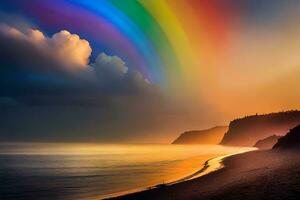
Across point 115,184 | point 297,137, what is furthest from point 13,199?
point 297,137

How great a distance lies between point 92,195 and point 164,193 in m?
9.58

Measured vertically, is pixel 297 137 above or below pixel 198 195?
above

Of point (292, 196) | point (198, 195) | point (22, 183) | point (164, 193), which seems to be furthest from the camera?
point (22, 183)

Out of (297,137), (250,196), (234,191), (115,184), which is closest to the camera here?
(250,196)

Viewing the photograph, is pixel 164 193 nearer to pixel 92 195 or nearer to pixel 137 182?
pixel 92 195

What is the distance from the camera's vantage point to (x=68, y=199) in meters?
40.1

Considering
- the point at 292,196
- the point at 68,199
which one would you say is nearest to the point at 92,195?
the point at 68,199

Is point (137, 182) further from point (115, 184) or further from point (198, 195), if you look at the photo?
point (198, 195)

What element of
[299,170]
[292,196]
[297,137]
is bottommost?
[292,196]

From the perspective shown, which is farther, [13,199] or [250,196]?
[13,199]

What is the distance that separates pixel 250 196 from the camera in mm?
25094

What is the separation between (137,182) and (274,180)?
89.3 feet

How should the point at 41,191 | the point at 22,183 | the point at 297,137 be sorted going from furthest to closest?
the point at 297,137, the point at 22,183, the point at 41,191

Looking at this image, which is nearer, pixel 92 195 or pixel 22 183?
pixel 92 195
